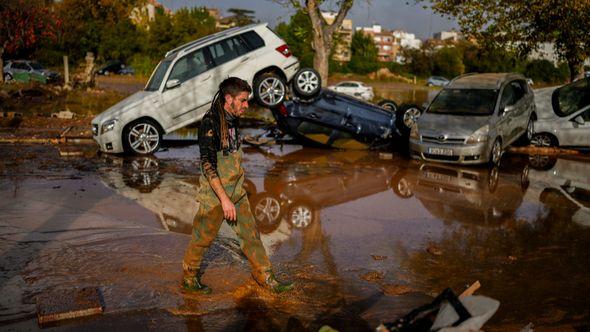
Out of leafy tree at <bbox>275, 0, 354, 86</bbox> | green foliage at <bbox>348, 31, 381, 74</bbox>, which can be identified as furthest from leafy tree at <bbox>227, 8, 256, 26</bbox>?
leafy tree at <bbox>275, 0, 354, 86</bbox>

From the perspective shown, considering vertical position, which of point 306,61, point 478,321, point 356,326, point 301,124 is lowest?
point 356,326

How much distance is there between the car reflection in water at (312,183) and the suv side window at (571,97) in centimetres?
524

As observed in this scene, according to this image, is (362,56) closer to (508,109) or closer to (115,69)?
(115,69)

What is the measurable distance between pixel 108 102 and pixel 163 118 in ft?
43.1

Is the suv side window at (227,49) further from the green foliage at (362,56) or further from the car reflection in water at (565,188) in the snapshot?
the green foliage at (362,56)

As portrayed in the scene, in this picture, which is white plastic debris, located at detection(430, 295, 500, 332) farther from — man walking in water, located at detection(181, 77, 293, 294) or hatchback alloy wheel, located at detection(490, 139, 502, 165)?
hatchback alloy wheel, located at detection(490, 139, 502, 165)

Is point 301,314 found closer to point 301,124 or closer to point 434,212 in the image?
point 434,212

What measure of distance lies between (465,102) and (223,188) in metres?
9.69

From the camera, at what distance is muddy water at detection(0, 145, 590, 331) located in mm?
4680

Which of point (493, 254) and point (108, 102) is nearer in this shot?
point (493, 254)

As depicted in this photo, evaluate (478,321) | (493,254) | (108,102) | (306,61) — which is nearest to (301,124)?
(493,254)

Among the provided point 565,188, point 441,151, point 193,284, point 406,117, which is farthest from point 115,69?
point 193,284

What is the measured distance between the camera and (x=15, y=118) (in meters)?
17.1

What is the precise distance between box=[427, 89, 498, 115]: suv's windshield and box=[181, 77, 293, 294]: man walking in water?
Result: 29.4ft
